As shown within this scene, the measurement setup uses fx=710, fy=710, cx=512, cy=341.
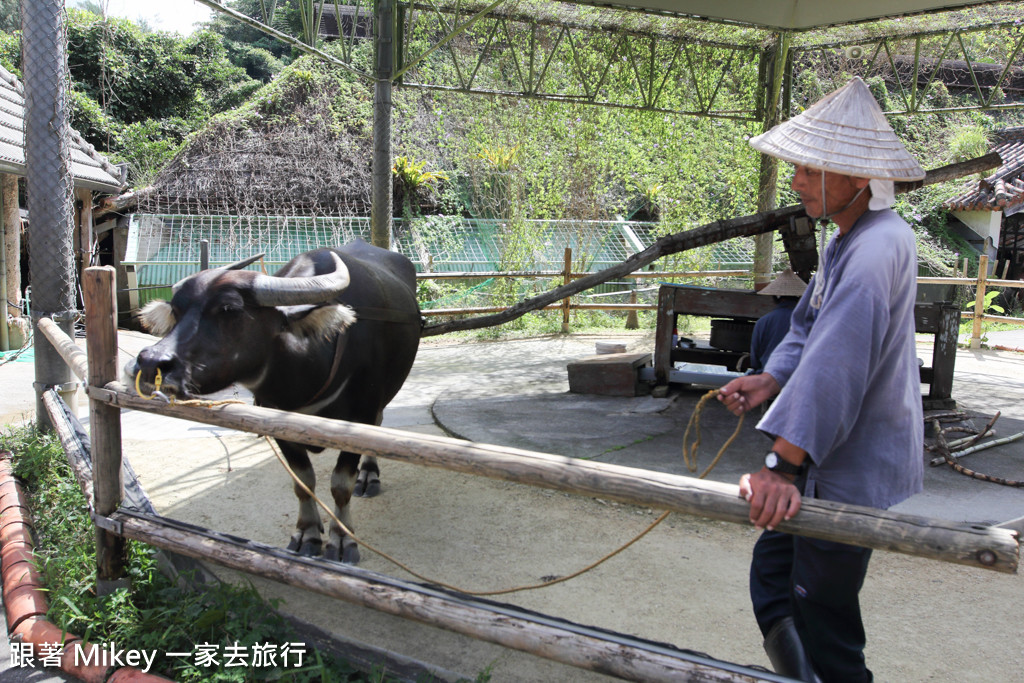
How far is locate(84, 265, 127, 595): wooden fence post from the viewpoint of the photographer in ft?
7.95

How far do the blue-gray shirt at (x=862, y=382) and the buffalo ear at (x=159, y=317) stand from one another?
212 cm

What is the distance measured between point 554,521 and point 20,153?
20.9 ft

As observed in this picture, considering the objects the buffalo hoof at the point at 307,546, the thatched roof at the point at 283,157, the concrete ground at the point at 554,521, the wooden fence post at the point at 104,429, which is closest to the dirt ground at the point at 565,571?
the concrete ground at the point at 554,521

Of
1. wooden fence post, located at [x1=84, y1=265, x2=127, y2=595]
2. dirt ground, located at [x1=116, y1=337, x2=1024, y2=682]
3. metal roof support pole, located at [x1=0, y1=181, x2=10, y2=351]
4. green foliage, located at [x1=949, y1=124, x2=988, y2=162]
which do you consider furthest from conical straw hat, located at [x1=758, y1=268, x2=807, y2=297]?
green foliage, located at [x1=949, y1=124, x2=988, y2=162]

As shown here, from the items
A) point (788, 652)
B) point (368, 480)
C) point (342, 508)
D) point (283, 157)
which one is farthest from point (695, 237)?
point (283, 157)

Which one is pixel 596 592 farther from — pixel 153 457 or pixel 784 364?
pixel 153 457

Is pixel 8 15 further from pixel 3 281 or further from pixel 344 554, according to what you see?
pixel 344 554

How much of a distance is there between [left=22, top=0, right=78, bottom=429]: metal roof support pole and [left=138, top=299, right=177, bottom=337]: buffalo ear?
5.89 ft

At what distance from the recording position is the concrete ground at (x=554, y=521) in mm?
2531

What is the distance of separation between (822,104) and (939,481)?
10.2ft

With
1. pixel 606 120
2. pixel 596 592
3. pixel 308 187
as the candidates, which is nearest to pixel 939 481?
pixel 596 592

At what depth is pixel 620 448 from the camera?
4.51 meters

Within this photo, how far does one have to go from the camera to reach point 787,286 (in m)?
4.15

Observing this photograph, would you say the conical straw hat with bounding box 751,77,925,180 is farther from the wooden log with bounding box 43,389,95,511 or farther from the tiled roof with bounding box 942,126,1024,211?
the tiled roof with bounding box 942,126,1024,211
